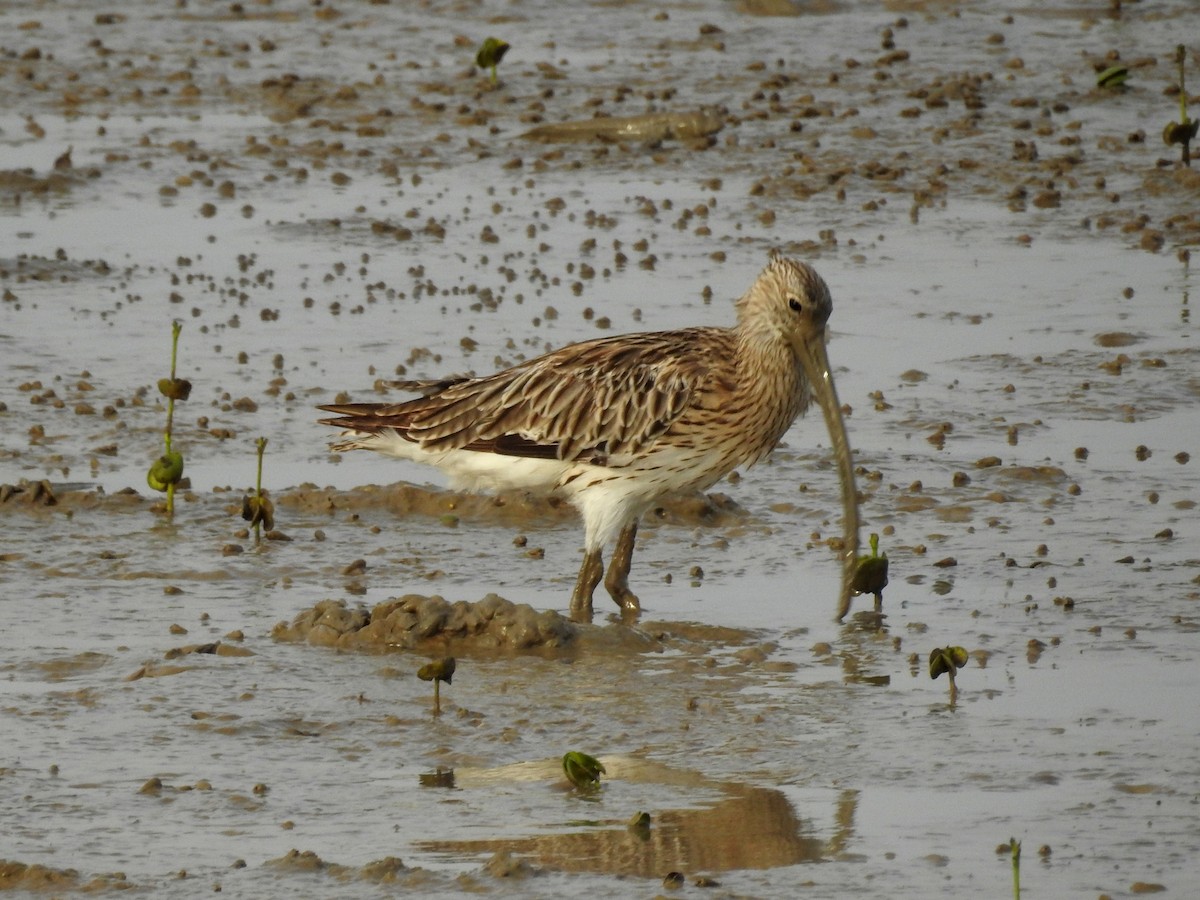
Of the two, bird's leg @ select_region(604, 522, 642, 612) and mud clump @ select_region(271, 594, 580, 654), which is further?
bird's leg @ select_region(604, 522, 642, 612)

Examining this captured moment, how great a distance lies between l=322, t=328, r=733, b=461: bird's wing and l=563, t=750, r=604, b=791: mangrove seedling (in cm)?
255

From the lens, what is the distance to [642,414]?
9.24 metres

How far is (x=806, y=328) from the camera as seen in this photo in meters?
9.24

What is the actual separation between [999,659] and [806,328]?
5.54 ft

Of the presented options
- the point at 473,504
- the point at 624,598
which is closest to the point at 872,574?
the point at 624,598

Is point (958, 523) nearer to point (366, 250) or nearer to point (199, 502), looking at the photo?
point (199, 502)

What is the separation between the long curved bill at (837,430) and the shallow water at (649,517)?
24cm

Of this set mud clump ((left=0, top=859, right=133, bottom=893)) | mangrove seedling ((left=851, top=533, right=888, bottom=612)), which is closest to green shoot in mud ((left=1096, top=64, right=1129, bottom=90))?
mangrove seedling ((left=851, top=533, right=888, bottom=612))

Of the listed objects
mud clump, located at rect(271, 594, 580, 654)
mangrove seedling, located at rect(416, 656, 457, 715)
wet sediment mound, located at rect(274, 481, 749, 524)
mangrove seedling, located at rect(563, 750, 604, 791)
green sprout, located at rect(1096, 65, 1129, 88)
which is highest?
green sprout, located at rect(1096, 65, 1129, 88)

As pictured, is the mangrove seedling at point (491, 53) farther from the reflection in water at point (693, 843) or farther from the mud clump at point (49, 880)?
the mud clump at point (49, 880)

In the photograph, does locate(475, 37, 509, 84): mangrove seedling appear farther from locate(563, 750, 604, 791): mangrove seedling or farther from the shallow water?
locate(563, 750, 604, 791): mangrove seedling

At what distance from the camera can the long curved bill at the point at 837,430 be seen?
351 inches

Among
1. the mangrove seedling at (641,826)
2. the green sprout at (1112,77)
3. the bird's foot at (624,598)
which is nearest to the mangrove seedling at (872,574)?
the bird's foot at (624,598)

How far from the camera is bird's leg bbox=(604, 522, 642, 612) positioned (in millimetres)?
9156
